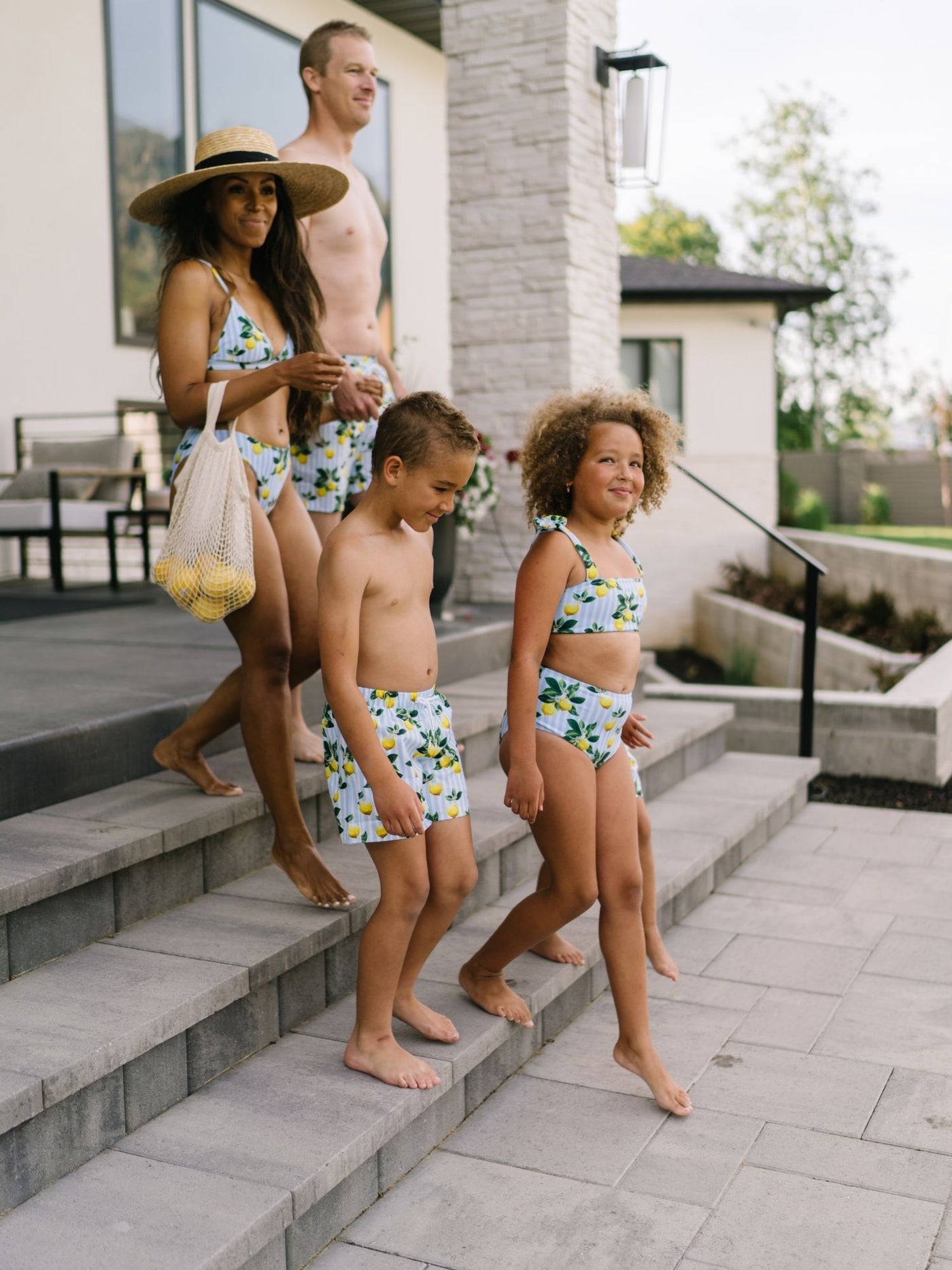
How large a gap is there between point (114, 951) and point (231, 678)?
776mm

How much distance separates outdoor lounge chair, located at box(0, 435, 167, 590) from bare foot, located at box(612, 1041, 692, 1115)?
15.2 ft

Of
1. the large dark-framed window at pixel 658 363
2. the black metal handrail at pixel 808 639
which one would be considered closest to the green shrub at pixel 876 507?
the large dark-framed window at pixel 658 363

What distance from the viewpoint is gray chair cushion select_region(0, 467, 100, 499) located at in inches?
287

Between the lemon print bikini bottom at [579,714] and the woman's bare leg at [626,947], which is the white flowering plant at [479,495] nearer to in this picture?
the lemon print bikini bottom at [579,714]

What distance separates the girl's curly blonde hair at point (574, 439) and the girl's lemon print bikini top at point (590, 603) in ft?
0.37

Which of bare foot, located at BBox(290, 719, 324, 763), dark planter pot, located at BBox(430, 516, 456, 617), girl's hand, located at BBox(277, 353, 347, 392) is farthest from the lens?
dark planter pot, located at BBox(430, 516, 456, 617)

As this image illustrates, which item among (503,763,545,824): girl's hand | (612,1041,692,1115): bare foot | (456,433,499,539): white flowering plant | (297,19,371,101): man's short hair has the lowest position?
(612,1041,692,1115): bare foot

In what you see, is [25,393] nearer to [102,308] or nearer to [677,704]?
[102,308]

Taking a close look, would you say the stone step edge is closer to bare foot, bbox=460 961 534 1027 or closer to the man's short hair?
bare foot, bbox=460 961 534 1027

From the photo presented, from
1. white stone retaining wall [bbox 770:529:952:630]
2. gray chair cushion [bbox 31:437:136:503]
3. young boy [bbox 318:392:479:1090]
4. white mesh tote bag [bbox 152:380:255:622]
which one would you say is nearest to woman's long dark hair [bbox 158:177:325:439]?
white mesh tote bag [bbox 152:380:255:622]

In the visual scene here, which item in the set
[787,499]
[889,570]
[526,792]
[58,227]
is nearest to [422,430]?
[526,792]

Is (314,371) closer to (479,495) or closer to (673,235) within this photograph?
(479,495)

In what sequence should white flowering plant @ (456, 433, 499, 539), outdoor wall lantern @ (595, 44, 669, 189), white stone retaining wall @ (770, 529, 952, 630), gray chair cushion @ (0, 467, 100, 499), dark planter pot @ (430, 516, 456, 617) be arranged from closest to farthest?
dark planter pot @ (430, 516, 456, 617)
white flowering plant @ (456, 433, 499, 539)
outdoor wall lantern @ (595, 44, 669, 189)
gray chair cushion @ (0, 467, 100, 499)
white stone retaining wall @ (770, 529, 952, 630)

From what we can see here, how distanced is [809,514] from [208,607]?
17672mm
